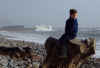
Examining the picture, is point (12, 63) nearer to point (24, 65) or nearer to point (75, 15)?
point (24, 65)

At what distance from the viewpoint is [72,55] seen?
10.6ft

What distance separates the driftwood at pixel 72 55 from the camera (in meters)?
3.25

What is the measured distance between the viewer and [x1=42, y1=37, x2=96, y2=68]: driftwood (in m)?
3.25

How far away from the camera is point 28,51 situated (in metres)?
3.32

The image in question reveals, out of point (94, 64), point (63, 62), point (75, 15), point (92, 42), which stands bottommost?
point (94, 64)

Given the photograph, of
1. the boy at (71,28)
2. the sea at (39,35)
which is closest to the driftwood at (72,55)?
the boy at (71,28)

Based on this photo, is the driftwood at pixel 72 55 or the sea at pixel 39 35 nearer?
the driftwood at pixel 72 55

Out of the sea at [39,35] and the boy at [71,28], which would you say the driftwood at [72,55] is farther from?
the sea at [39,35]

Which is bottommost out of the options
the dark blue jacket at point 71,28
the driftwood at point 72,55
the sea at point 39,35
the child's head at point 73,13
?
the sea at point 39,35

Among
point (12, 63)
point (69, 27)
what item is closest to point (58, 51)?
point (69, 27)

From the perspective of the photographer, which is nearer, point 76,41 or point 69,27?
point 76,41

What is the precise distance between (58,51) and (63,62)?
0.48 ft

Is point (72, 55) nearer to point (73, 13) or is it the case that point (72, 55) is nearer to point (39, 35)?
point (73, 13)

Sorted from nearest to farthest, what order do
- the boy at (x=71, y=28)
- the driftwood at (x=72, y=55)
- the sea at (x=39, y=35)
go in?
1. the driftwood at (x=72, y=55)
2. the boy at (x=71, y=28)
3. the sea at (x=39, y=35)
